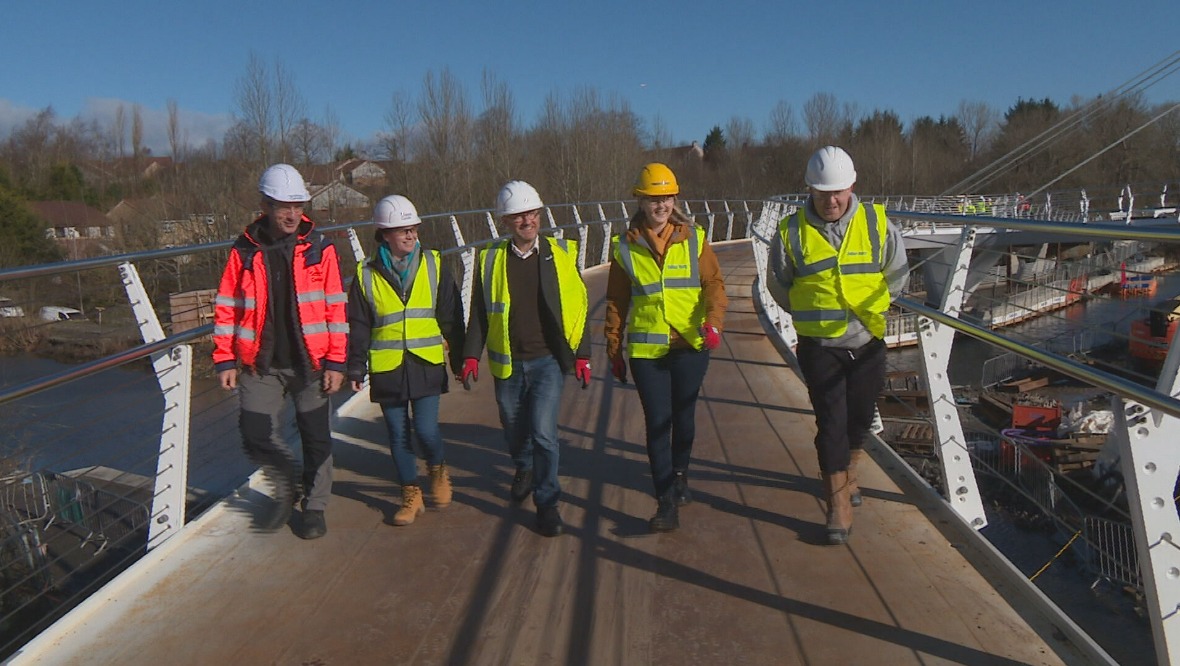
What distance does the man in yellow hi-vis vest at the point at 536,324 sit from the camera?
4238 millimetres

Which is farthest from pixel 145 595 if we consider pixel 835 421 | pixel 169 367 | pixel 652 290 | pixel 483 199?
pixel 483 199

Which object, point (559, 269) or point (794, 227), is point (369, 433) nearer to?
point (559, 269)

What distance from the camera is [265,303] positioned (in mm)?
3900

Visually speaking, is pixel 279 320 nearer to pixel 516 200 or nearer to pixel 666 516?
pixel 516 200

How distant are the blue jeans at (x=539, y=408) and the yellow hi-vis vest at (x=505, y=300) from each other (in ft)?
0.25

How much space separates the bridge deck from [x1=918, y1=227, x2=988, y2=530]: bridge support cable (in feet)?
0.64

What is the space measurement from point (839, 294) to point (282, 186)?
2398 mm

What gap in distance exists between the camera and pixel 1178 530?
8.08 feet

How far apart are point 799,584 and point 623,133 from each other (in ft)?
154

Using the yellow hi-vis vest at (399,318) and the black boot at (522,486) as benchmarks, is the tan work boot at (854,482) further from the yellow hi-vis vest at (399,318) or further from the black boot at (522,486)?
the yellow hi-vis vest at (399,318)

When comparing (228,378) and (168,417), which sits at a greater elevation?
(228,378)

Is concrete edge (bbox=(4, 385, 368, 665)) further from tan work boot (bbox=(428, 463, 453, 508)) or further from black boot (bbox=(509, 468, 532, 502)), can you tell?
black boot (bbox=(509, 468, 532, 502))

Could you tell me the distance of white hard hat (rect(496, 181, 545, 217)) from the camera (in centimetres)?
414

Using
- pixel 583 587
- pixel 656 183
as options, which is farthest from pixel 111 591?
pixel 656 183
